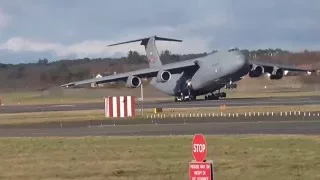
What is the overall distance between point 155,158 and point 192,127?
16.3m

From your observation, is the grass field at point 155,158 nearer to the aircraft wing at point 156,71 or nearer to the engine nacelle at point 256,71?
the aircraft wing at point 156,71

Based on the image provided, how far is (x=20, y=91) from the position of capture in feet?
416

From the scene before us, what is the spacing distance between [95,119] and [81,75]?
95.4 meters

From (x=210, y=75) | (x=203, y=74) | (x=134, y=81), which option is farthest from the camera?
(x=134, y=81)

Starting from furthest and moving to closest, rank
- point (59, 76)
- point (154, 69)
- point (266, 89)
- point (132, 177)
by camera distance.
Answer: point (59, 76), point (266, 89), point (154, 69), point (132, 177)

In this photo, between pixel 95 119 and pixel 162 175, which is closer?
pixel 162 175

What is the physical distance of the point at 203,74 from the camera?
2899 inches

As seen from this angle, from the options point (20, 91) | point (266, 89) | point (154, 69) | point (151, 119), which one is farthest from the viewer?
point (20, 91)

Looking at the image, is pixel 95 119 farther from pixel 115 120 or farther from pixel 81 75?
Answer: pixel 81 75

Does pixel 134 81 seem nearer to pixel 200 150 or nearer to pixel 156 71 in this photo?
pixel 156 71

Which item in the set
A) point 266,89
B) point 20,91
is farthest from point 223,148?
point 20,91

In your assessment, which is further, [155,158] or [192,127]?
[192,127]

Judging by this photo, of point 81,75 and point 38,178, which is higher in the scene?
point 81,75

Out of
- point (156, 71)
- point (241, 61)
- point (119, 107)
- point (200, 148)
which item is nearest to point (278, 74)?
point (241, 61)
